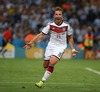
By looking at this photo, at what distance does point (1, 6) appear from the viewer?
102 feet

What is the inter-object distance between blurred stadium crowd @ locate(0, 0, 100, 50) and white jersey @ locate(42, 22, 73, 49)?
16220 mm

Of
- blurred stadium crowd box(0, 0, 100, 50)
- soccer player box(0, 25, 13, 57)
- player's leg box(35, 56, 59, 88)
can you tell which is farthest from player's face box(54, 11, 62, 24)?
blurred stadium crowd box(0, 0, 100, 50)

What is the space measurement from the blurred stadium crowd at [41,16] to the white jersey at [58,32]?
53.2 feet

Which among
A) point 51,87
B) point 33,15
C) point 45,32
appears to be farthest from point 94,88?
point 33,15

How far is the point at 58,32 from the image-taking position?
1272cm

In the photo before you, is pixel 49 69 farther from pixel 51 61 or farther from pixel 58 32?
pixel 58 32

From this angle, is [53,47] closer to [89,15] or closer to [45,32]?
[45,32]

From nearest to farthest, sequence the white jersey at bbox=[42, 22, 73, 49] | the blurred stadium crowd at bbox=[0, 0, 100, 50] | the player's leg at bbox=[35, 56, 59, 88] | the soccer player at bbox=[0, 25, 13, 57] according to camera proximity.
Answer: the player's leg at bbox=[35, 56, 59, 88] → the white jersey at bbox=[42, 22, 73, 49] → the soccer player at bbox=[0, 25, 13, 57] → the blurred stadium crowd at bbox=[0, 0, 100, 50]

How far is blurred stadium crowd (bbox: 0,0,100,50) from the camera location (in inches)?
1171

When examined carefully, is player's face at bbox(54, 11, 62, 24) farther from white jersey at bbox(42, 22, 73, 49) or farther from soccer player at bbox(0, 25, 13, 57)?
soccer player at bbox(0, 25, 13, 57)

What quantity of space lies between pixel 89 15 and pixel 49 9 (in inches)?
109

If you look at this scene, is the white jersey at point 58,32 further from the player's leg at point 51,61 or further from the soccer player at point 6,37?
the soccer player at point 6,37

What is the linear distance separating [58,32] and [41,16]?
17980mm

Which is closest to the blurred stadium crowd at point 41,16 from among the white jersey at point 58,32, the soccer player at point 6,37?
the soccer player at point 6,37
